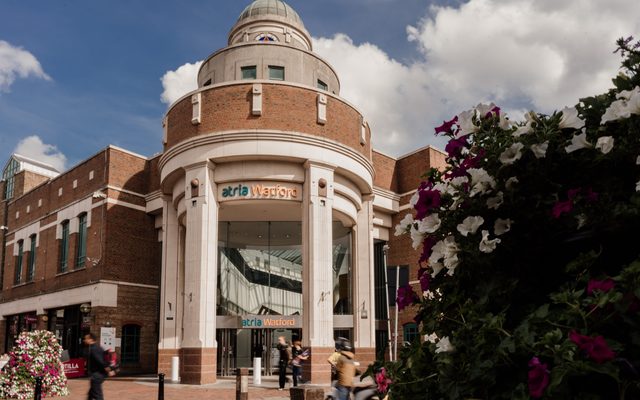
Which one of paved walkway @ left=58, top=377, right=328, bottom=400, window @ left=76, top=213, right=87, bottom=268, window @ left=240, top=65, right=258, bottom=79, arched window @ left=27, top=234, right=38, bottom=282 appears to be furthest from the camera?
arched window @ left=27, top=234, right=38, bottom=282

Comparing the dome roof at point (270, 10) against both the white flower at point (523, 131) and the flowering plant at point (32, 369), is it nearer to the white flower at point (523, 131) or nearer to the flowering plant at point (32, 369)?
the flowering plant at point (32, 369)

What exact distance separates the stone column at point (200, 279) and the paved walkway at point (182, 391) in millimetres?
911

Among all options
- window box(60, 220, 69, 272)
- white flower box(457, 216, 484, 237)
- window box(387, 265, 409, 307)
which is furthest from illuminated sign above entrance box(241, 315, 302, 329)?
white flower box(457, 216, 484, 237)

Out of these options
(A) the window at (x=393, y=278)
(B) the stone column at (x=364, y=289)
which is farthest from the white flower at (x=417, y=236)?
(B) the stone column at (x=364, y=289)

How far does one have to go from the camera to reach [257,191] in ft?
78.3

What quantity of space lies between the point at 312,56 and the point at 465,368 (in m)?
29.0

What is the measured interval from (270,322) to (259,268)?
4189 millimetres

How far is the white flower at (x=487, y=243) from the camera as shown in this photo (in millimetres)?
2615

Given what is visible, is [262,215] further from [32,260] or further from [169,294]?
[32,260]

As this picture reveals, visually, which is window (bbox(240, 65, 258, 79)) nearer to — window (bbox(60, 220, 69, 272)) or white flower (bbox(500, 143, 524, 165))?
window (bbox(60, 220, 69, 272))

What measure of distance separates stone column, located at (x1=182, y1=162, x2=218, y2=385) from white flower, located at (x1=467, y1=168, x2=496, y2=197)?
67.9 ft

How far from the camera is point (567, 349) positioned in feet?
6.83

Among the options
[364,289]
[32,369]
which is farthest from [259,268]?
[32,369]

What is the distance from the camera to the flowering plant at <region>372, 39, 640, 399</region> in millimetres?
2158
